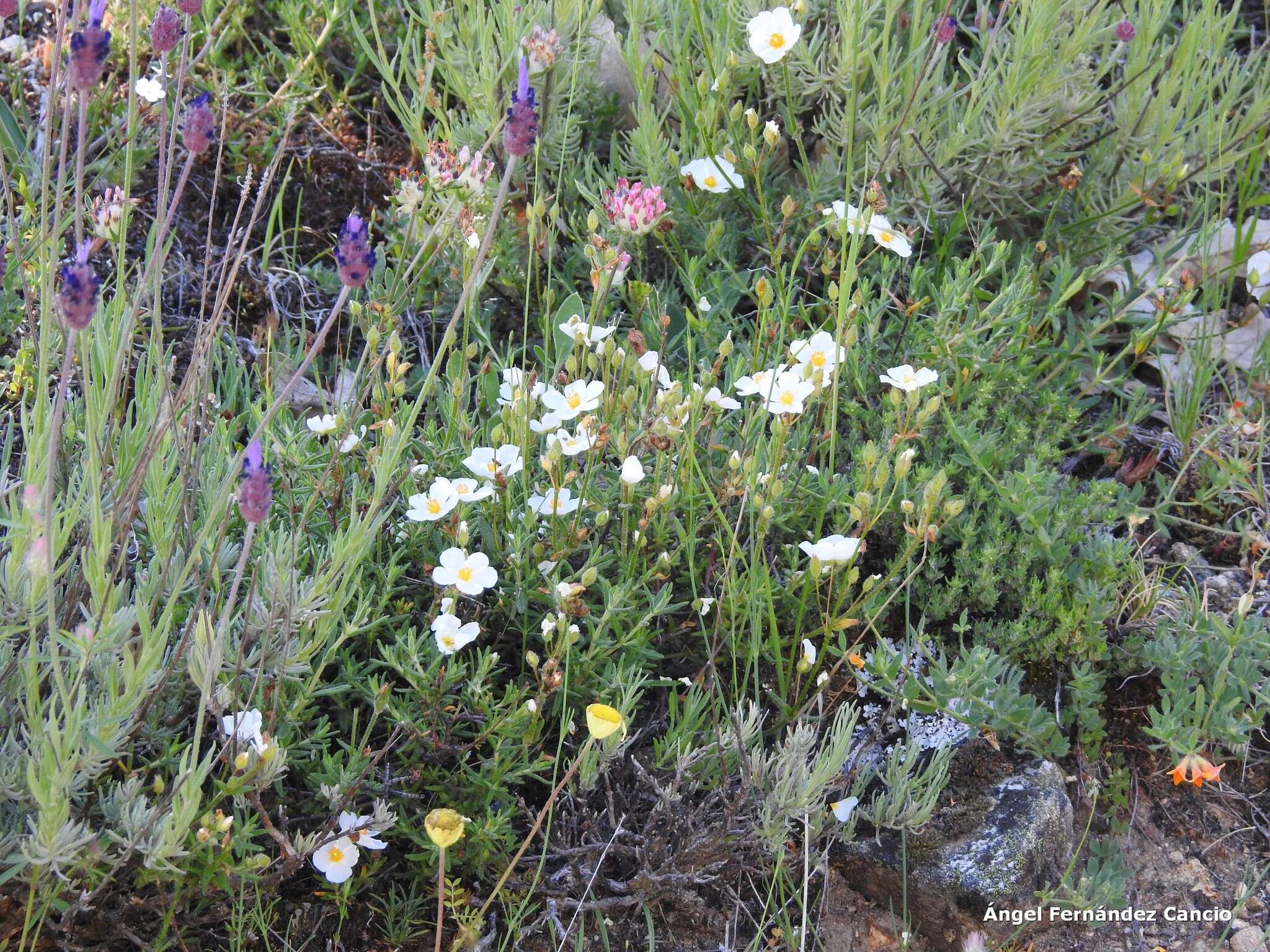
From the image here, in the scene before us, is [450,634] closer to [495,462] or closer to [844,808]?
[495,462]

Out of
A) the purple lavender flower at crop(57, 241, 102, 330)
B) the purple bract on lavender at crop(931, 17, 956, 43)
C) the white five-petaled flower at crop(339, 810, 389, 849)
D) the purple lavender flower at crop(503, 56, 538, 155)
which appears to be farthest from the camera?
the purple bract on lavender at crop(931, 17, 956, 43)

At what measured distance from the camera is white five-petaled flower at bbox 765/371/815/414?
6.78 ft

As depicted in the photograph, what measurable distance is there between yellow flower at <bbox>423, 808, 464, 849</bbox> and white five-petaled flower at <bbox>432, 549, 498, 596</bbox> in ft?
1.44

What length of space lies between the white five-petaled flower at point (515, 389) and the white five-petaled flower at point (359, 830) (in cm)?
77

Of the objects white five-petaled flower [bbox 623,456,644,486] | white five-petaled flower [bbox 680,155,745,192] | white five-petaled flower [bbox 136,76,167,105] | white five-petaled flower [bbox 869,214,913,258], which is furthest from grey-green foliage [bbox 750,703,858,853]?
white five-petaled flower [bbox 136,76,167,105]

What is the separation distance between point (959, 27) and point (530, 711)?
2.46 metres

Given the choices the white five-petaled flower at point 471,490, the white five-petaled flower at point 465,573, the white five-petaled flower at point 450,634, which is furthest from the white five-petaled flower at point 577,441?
the white five-petaled flower at point 450,634

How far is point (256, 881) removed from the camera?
168 cm

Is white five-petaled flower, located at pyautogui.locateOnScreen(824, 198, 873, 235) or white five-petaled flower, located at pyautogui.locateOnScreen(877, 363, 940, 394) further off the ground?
white five-petaled flower, located at pyautogui.locateOnScreen(824, 198, 873, 235)

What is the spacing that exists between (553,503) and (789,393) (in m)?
0.49

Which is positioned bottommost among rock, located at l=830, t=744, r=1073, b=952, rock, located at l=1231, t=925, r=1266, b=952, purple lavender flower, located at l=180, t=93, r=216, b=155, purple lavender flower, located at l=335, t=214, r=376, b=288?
rock, located at l=1231, t=925, r=1266, b=952

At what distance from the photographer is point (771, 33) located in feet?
8.73

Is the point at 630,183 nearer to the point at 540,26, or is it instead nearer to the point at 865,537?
the point at 540,26

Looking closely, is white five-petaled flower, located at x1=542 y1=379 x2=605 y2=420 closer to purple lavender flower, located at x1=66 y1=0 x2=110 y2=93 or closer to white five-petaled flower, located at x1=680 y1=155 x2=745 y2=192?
white five-petaled flower, located at x1=680 y1=155 x2=745 y2=192
